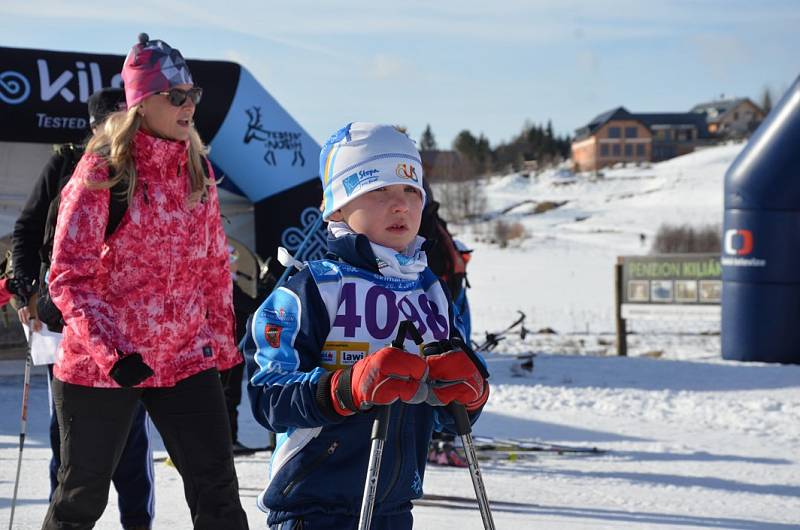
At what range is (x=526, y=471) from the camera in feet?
21.5

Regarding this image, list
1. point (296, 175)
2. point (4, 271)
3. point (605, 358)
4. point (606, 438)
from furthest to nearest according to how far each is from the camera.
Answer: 1. point (605, 358)
2. point (296, 175)
3. point (606, 438)
4. point (4, 271)

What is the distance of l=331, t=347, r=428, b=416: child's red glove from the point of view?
7.25ft

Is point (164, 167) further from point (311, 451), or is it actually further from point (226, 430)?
point (311, 451)

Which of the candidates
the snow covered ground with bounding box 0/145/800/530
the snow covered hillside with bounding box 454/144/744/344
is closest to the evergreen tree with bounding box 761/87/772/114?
the snow covered hillside with bounding box 454/144/744/344

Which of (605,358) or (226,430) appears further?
(605,358)

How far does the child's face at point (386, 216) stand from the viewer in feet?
8.53

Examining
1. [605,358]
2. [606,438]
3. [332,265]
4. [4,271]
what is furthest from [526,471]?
[605,358]

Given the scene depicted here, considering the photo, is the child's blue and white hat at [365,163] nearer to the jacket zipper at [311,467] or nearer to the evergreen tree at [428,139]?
the jacket zipper at [311,467]

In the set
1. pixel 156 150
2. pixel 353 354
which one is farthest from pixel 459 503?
pixel 353 354

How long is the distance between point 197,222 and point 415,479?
4.27 feet

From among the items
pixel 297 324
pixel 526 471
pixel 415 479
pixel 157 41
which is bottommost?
pixel 526 471

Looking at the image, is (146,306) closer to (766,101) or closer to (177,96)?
(177,96)

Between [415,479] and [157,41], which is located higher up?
[157,41]

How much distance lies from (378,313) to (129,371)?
0.94 m
